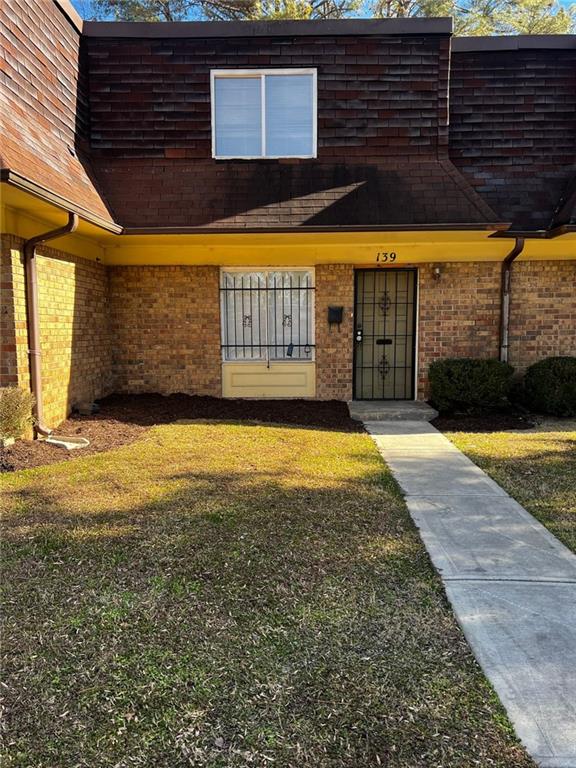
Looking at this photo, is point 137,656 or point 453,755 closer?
point 453,755

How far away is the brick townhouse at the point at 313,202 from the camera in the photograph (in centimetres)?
796

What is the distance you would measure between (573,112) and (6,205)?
8934 millimetres

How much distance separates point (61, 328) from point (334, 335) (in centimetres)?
430

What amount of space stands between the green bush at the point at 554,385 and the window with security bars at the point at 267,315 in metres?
3.61

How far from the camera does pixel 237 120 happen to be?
868 centimetres

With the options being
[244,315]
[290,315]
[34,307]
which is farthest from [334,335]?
[34,307]

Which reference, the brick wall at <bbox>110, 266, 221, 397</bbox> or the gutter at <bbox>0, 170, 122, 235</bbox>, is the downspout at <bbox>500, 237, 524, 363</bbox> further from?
the gutter at <bbox>0, 170, 122, 235</bbox>

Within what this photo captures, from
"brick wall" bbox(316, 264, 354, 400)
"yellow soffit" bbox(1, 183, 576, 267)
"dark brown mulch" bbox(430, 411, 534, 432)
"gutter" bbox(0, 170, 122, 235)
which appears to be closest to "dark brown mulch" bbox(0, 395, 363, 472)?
"brick wall" bbox(316, 264, 354, 400)

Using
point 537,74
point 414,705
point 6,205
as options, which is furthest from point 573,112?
point 414,705

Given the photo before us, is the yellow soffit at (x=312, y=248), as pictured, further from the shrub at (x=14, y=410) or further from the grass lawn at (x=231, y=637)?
the grass lawn at (x=231, y=637)

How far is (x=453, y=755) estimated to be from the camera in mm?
1875

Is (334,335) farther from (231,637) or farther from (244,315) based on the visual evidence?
(231,637)

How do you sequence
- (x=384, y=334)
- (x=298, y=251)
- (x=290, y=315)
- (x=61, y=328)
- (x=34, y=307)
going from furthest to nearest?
(x=384, y=334)
(x=290, y=315)
(x=298, y=251)
(x=61, y=328)
(x=34, y=307)

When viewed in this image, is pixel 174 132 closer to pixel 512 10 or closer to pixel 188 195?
pixel 188 195
